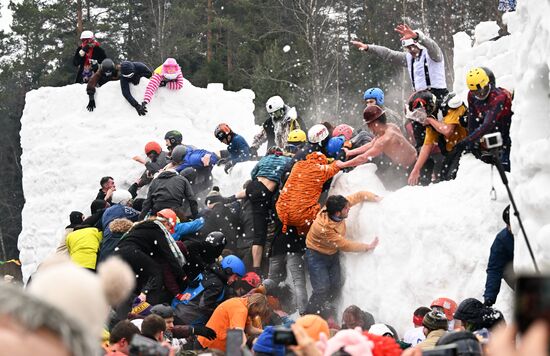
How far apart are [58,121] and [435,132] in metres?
8.93

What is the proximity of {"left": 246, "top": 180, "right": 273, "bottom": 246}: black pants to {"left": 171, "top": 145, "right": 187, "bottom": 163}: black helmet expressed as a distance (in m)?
2.66

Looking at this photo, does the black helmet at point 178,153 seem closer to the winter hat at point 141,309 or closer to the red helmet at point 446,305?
the winter hat at point 141,309

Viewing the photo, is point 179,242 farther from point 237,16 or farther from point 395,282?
point 237,16

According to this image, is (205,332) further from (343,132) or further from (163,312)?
(343,132)

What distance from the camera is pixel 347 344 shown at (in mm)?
3803

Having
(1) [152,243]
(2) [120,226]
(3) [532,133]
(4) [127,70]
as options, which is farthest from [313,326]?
(4) [127,70]

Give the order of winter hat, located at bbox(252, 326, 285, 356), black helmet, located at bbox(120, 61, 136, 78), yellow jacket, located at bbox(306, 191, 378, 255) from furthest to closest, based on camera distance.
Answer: black helmet, located at bbox(120, 61, 136, 78)
yellow jacket, located at bbox(306, 191, 378, 255)
winter hat, located at bbox(252, 326, 285, 356)

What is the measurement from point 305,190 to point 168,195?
7.95ft

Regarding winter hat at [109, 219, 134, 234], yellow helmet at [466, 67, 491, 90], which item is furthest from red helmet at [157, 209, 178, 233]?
yellow helmet at [466, 67, 491, 90]

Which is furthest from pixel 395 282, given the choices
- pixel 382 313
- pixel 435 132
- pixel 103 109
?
pixel 103 109

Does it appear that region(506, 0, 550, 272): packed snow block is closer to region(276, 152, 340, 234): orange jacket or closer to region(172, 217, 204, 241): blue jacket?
region(276, 152, 340, 234): orange jacket

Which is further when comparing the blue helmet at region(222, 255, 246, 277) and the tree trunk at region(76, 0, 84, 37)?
the tree trunk at region(76, 0, 84, 37)

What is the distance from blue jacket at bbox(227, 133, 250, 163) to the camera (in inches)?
522

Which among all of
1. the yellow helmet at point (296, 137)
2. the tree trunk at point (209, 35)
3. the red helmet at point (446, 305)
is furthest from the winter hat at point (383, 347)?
the tree trunk at point (209, 35)
